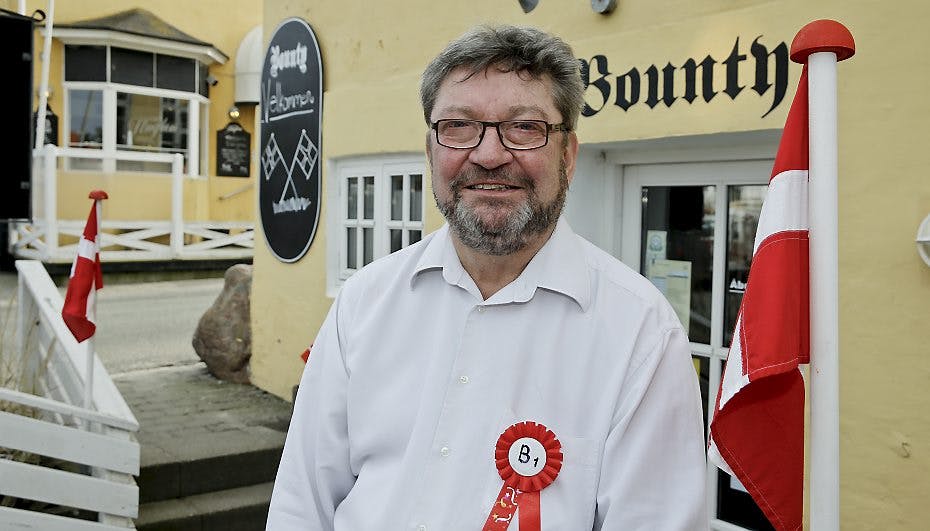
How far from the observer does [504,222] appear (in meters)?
1.91

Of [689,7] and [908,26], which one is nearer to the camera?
[908,26]

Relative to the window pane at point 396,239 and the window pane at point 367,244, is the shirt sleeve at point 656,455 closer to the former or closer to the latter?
the window pane at point 396,239

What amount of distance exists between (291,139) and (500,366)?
5716mm

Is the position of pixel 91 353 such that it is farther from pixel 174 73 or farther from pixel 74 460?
pixel 174 73

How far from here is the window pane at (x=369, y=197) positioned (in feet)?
21.5

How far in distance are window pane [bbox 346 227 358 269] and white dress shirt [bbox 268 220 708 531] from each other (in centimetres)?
471

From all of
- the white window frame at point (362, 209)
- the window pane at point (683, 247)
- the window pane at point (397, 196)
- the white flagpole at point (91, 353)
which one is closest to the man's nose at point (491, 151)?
the window pane at point (683, 247)

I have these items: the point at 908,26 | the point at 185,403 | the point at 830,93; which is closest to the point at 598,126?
the point at 908,26

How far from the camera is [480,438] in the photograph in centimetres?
181

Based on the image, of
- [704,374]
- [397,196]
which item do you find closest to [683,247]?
[704,374]

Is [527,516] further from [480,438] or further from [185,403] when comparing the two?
[185,403]

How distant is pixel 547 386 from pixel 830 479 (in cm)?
55

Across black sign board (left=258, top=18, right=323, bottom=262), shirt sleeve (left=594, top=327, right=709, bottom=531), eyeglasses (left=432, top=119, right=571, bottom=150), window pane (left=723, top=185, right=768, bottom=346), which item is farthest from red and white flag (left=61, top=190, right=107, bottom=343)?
shirt sleeve (left=594, top=327, right=709, bottom=531)

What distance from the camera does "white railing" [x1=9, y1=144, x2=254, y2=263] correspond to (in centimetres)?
1536
